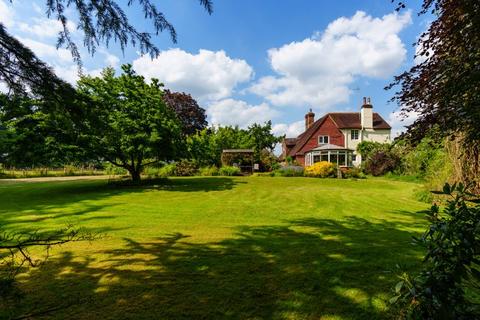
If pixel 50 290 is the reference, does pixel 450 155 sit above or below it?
above

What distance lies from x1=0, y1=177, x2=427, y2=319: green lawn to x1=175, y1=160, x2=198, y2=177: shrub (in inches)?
708

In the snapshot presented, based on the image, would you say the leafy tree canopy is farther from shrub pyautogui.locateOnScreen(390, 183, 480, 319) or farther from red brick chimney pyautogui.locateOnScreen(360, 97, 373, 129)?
shrub pyautogui.locateOnScreen(390, 183, 480, 319)

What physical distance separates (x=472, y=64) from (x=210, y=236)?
476 cm

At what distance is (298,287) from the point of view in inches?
132

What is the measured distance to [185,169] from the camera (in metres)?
26.5

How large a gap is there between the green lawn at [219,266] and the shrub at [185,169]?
1799cm

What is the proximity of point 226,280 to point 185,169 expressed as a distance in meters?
23.5

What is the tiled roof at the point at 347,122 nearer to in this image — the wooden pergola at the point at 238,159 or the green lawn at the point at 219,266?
the wooden pergola at the point at 238,159

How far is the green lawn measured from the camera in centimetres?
290

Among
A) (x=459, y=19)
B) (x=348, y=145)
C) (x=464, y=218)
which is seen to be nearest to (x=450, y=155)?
(x=459, y=19)

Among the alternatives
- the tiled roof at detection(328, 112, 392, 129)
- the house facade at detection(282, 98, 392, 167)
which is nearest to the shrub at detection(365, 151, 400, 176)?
the house facade at detection(282, 98, 392, 167)

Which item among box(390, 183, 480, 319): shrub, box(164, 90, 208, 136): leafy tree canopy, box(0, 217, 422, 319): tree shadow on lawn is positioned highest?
box(164, 90, 208, 136): leafy tree canopy

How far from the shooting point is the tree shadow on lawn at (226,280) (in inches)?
112

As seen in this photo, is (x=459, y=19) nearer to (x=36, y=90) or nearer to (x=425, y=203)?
(x=36, y=90)
